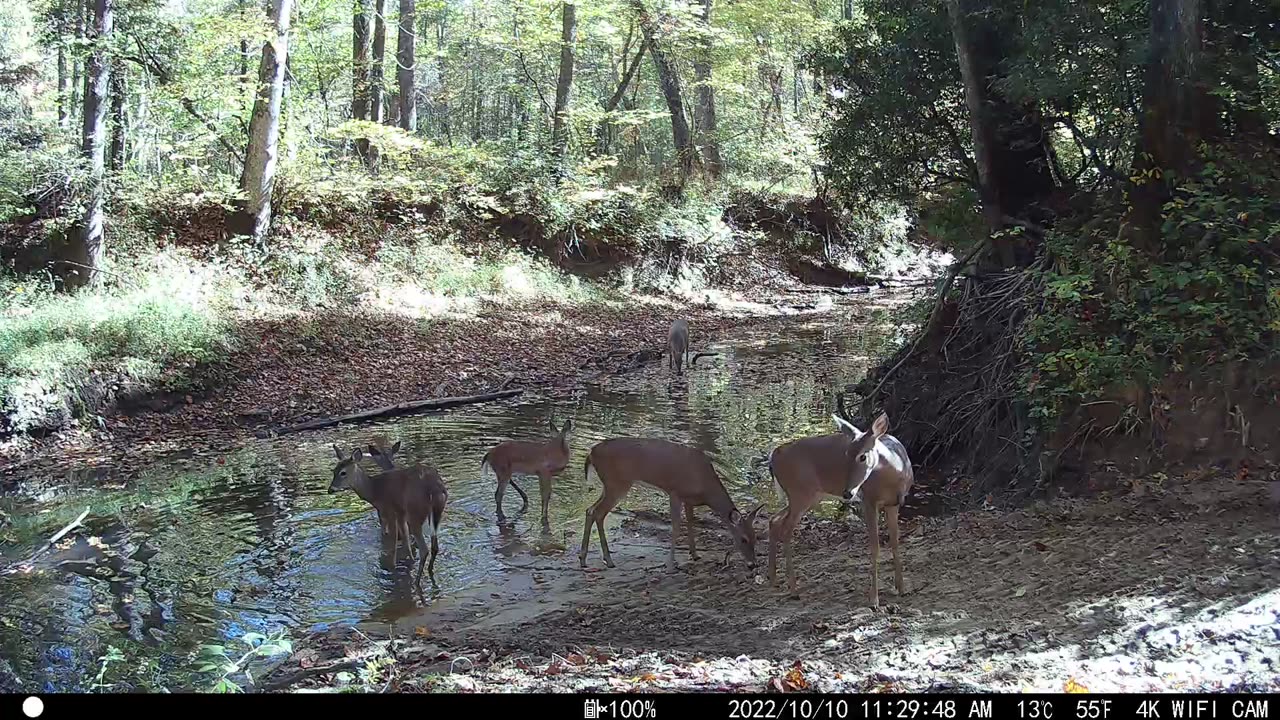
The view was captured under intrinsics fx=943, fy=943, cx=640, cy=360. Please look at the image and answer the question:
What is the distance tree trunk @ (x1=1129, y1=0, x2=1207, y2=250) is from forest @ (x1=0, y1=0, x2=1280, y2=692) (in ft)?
Answer: 0.09

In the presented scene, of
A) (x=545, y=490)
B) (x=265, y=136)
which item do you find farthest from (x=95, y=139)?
(x=545, y=490)

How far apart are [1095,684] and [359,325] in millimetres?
15502

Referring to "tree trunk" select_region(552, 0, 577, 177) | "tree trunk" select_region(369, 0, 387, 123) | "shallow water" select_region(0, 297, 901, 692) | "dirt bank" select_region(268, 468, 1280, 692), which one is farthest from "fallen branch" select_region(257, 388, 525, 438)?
"tree trunk" select_region(369, 0, 387, 123)

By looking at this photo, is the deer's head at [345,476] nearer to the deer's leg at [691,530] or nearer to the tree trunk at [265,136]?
the deer's leg at [691,530]

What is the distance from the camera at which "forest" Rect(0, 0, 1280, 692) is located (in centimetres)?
557

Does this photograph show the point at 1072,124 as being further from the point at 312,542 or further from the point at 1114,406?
the point at 312,542

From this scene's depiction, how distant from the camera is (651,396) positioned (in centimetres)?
1539

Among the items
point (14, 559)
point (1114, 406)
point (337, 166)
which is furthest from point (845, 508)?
point (337, 166)

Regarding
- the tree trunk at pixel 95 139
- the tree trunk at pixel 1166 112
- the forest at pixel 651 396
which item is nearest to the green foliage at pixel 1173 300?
the forest at pixel 651 396

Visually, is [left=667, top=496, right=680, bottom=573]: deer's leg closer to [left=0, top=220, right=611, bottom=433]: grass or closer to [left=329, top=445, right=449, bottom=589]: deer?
[left=329, top=445, right=449, bottom=589]: deer

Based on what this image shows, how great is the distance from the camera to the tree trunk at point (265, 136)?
1820cm

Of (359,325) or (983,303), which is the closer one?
(983,303)

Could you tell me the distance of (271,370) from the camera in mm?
15039

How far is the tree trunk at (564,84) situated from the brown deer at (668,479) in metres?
19.2
